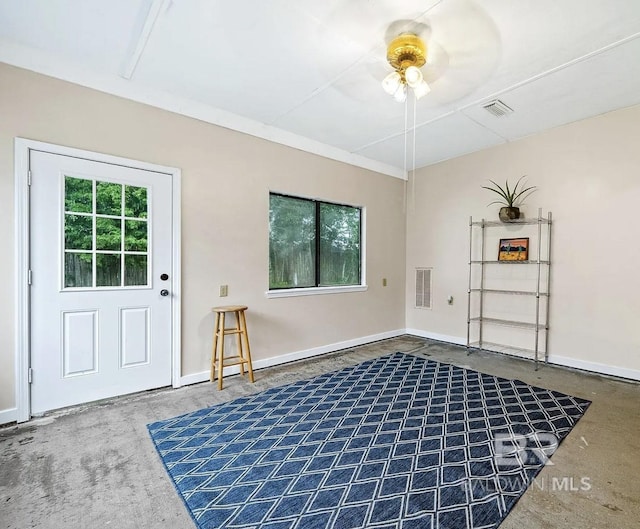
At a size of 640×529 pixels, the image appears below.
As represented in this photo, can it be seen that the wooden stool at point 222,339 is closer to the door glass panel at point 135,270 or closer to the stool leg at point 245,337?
the stool leg at point 245,337

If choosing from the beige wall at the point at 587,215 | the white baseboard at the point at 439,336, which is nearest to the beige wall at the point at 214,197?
the white baseboard at the point at 439,336

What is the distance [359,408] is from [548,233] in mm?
3204

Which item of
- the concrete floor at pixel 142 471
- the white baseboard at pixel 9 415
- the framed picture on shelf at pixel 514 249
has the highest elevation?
the framed picture on shelf at pixel 514 249

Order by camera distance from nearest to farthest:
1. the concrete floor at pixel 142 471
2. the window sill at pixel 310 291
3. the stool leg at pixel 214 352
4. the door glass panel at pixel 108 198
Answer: the concrete floor at pixel 142 471
the door glass panel at pixel 108 198
the stool leg at pixel 214 352
the window sill at pixel 310 291

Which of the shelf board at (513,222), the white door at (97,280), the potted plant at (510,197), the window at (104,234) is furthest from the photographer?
the potted plant at (510,197)

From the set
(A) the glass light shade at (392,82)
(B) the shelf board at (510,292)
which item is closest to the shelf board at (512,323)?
(B) the shelf board at (510,292)

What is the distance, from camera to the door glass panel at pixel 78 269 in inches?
108

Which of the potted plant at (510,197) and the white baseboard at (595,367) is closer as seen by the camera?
the white baseboard at (595,367)

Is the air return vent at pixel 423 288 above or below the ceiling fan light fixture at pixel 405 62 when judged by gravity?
below

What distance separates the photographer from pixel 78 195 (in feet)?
9.10

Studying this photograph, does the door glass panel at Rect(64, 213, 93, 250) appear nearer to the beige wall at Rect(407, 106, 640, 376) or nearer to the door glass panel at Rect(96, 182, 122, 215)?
the door glass panel at Rect(96, 182, 122, 215)

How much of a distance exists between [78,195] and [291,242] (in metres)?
2.23

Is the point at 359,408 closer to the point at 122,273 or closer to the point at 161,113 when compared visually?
the point at 122,273

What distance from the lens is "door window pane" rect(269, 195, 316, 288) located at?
4066 millimetres
